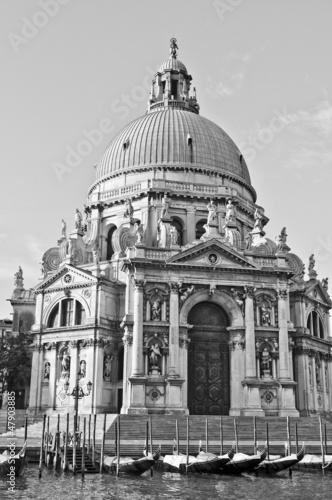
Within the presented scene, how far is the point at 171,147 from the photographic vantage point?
5394cm

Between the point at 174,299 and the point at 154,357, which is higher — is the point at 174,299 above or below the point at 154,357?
above

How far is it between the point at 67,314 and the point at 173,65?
2757 cm

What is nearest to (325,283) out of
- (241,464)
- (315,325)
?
(315,325)

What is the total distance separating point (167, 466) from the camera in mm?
29312

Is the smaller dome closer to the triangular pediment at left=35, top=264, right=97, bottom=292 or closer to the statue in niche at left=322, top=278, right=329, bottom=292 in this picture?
the statue in niche at left=322, top=278, right=329, bottom=292

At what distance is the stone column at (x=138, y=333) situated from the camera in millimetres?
40281

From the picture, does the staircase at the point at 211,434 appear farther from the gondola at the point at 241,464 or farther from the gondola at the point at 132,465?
the gondola at the point at 241,464

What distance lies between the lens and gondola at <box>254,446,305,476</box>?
2797cm

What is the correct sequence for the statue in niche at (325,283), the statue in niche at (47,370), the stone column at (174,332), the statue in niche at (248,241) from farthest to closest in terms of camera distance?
the statue in niche at (325,283) < the statue in niche at (248,241) < the statue in niche at (47,370) < the stone column at (174,332)

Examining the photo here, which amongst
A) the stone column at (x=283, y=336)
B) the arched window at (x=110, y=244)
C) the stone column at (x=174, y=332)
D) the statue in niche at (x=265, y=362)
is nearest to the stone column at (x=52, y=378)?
the arched window at (x=110, y=244)

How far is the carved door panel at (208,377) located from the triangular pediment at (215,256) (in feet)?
16.0

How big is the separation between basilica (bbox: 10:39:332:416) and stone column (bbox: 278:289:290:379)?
0.08 m

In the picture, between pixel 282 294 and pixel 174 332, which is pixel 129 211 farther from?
pixel 282 294

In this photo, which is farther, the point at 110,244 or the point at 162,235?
the point at 110,244
